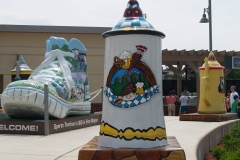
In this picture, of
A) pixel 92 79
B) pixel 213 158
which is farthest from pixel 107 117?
pixel 92 79

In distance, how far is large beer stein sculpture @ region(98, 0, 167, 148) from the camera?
14.8 feet

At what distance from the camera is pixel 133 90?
14.8 feet

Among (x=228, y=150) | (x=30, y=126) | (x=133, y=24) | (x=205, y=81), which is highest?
(x=133, y=24)

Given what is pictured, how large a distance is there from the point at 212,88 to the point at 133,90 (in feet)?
26.5

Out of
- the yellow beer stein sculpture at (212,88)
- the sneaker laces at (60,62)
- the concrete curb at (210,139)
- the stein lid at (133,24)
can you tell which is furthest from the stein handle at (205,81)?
the stein lid at (133,24)

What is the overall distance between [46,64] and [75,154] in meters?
5.34

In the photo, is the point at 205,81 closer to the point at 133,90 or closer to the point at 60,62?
the point at 60,62

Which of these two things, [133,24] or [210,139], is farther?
[210,139]

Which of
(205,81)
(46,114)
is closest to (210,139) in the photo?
(46,114)

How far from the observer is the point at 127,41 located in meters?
4.56

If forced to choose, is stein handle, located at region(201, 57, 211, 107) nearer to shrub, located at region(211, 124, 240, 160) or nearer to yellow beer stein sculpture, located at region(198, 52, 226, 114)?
yellow beer stein sculpture, located at region(198, 52, 226, 114)

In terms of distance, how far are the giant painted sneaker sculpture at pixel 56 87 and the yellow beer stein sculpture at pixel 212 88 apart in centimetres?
348

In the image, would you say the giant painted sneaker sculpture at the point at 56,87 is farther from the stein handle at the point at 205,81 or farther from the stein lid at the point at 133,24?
the stein lid at the point at 133,24

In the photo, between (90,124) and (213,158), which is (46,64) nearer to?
(90,124)
